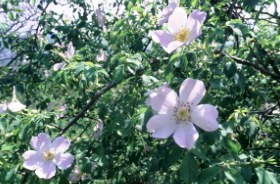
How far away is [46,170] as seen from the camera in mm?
1890

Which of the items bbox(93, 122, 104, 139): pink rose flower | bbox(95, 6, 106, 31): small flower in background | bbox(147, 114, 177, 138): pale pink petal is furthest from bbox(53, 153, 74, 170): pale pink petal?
bbox(95, 6, 106, 31): small flower in background

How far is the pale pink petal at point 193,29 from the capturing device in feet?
4.87

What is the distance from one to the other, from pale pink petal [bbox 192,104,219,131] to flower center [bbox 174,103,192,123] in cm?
2

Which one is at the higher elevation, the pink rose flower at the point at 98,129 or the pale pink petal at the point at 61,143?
the pale pink petal at the point at 61,143

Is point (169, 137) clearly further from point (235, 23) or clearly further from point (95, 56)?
point (95, 56)

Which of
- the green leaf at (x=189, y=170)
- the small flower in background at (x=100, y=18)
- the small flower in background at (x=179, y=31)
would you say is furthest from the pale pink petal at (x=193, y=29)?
the small flower in background at (x=100, y=18)

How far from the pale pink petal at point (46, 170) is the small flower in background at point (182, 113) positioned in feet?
2.11

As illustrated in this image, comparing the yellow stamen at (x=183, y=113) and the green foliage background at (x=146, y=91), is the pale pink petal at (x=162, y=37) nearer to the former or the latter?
the green foliage background at (x=146, y=91)

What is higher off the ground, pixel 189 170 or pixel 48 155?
pixel 189 170

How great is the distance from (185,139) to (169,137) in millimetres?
189

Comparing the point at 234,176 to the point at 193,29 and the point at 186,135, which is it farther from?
the point at 193,29

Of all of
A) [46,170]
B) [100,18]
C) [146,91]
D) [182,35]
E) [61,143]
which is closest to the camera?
[182,35]

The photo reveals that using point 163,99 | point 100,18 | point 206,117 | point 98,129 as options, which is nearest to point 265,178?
point 206,117

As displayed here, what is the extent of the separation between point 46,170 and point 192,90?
807 millimetres
